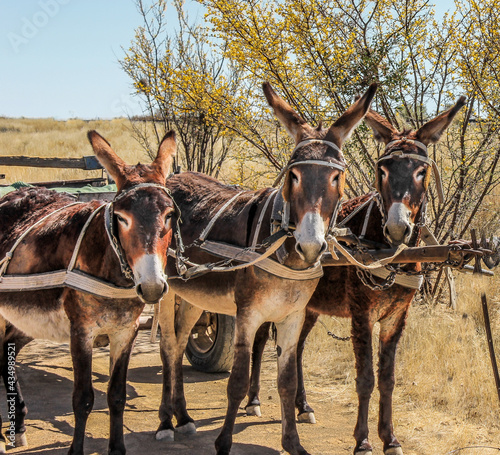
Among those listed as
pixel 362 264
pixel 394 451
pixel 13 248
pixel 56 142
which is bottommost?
pixel 394 451

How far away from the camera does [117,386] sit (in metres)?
4.19

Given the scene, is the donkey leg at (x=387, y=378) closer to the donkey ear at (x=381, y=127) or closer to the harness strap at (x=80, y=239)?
the donkey ear at (x=381, y=127)

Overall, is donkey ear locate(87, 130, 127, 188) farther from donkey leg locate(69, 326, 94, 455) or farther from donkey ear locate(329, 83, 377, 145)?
donkey ear locate(329, 83, 377, 145)

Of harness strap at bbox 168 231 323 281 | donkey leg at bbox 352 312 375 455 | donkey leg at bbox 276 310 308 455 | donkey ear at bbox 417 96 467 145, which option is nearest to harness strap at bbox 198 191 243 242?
harness strap at bbox 168 231 323 281

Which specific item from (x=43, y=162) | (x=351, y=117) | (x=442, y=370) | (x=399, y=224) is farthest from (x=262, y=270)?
(x=43, y=162)

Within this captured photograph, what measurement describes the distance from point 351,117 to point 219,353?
3.55 m

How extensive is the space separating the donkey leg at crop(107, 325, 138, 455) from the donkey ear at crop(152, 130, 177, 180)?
3.81ft

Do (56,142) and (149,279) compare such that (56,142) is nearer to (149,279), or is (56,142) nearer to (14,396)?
(14,396)

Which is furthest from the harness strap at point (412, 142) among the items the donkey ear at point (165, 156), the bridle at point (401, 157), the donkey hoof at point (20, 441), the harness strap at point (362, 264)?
the donkey hoof at point (20, 441)

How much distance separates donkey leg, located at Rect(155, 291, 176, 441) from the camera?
17.0 feet

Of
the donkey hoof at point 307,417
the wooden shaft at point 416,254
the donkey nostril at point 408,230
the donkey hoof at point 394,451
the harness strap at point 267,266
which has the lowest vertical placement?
the donkey hoof at point 307,417

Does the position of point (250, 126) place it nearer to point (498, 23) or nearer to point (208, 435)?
point (498, 23)

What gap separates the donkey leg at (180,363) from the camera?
5344 millimetres

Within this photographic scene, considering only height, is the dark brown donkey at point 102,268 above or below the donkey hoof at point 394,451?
above
